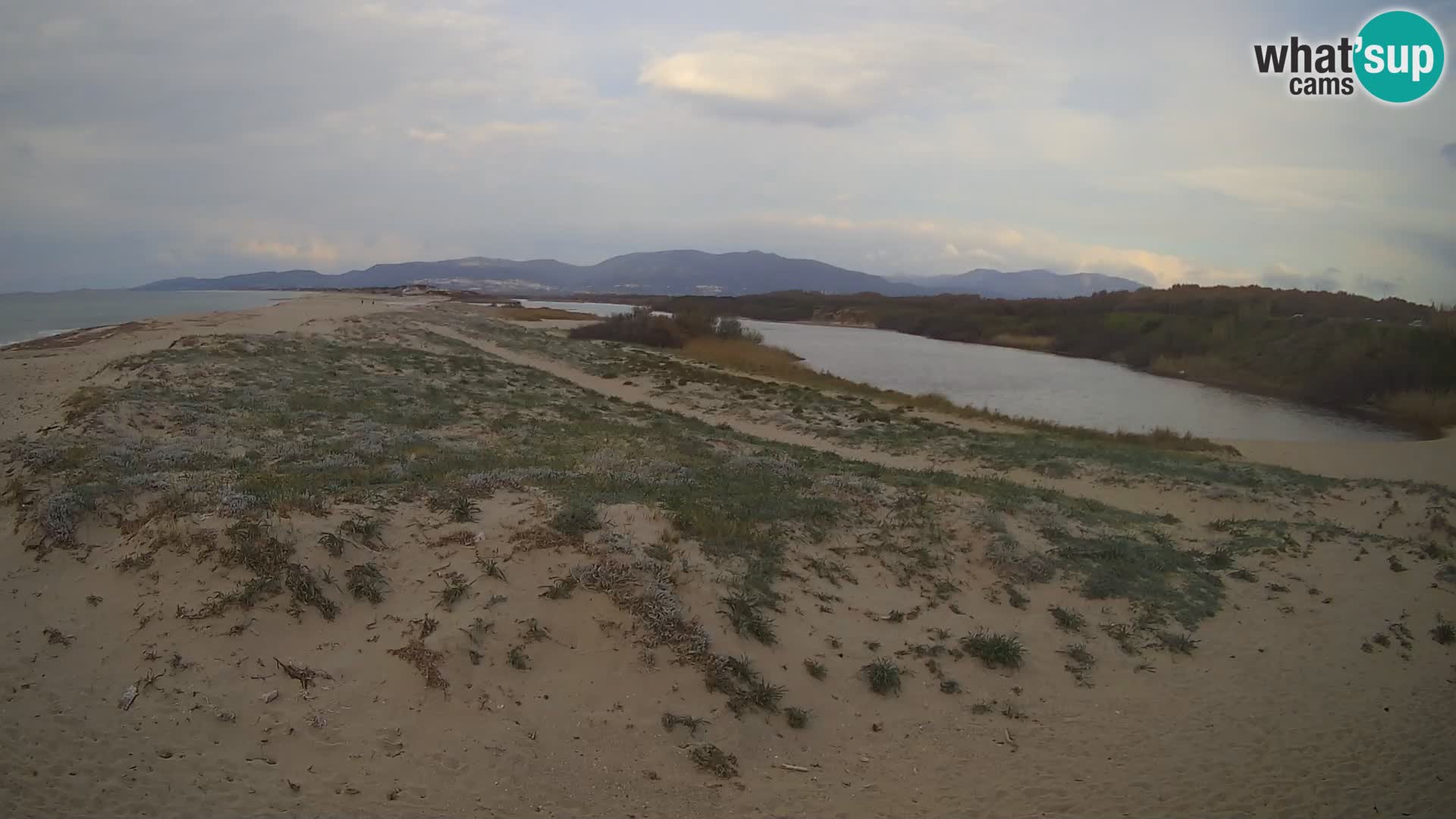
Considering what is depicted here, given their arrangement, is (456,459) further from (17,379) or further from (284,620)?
(17,379)

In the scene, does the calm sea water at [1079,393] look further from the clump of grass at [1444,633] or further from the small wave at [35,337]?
the small wave at [35,337]

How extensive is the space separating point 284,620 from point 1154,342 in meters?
54.3

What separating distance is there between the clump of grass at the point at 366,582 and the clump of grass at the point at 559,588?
1.25 m

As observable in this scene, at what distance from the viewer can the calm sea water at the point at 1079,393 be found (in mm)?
27484

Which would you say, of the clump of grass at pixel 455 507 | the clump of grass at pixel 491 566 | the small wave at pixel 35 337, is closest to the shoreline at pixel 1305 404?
the clump of grass at pixel 455 507

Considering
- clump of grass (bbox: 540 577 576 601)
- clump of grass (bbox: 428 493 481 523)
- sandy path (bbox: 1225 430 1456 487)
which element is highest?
clump of grass (bbox: 428 493 481 523)

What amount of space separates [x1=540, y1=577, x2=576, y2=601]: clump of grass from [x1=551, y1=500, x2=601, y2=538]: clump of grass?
657 millimetres

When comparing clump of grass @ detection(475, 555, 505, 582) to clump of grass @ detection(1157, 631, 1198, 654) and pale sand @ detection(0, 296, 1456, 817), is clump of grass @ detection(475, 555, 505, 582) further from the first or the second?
clump of grass @ detection(1157, 631, 1198, 654)

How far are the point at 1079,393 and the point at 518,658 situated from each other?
34.8m

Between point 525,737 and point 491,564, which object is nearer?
point 525,737

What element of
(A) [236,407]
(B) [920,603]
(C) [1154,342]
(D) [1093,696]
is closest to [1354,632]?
(D) [1093,696]

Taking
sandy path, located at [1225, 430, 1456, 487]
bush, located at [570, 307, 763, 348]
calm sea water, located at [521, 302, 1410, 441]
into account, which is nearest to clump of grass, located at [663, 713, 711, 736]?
sandy path, located at [1225, 430, 1456, 487]

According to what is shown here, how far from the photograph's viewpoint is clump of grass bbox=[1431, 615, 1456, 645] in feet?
24.7

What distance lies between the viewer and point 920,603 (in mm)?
7324
